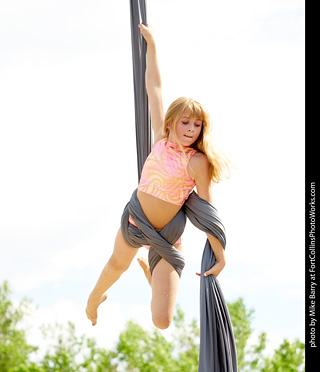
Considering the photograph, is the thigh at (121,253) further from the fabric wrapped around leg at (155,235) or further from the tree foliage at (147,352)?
the tree foliage at (147,352)

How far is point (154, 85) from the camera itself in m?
4.05

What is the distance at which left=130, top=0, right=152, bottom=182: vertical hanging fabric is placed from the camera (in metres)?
4.11

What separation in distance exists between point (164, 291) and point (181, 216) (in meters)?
0.47

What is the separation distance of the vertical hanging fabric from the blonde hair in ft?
0.96

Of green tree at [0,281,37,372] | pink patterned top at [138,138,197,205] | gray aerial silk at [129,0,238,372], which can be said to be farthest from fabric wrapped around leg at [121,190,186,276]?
green tree at [0,281,37,372]

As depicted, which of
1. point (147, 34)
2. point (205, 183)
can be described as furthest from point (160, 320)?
point (147, 34)

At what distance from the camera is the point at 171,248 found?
149 inches

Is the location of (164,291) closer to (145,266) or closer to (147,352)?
(145,266)

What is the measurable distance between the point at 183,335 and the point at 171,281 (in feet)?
16.5

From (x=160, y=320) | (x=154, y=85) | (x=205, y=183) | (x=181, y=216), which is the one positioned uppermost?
(x=154, y=85)

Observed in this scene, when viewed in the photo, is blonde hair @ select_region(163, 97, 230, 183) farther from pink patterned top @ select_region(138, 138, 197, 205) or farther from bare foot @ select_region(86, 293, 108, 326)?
bare foot @ select_region(86, 293, 108, 326)
